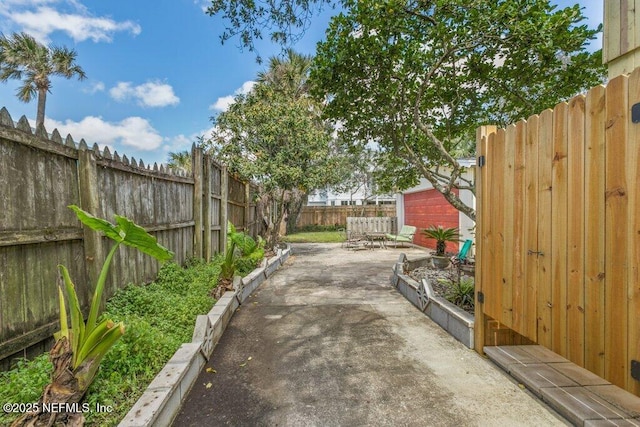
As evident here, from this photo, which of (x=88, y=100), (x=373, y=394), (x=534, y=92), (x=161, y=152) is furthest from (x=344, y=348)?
(x=161, y=152)

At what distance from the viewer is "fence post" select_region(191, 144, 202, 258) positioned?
529 centimetres

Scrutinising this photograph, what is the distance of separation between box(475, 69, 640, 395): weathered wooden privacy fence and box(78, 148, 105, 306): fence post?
3.42m

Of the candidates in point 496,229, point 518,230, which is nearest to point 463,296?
point 496,229

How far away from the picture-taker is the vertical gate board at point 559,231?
193 cm

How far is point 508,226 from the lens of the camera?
8.47ft

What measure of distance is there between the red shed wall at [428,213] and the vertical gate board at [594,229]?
771 centimetres

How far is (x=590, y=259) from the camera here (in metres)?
1.75

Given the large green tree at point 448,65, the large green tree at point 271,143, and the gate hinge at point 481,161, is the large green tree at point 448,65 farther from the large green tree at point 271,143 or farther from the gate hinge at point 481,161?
the large green tree at point 271,143

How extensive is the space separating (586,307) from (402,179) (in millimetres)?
5102

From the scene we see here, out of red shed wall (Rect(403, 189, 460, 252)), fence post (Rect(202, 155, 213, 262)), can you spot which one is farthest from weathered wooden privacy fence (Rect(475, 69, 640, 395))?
red shed wall (Rect(403, 189, 460, 252))

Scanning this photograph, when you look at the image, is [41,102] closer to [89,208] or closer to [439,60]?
[89,208]

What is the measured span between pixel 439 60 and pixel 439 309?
3232mm

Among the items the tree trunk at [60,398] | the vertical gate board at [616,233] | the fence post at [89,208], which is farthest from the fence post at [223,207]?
the vertical gate board at [616,233]

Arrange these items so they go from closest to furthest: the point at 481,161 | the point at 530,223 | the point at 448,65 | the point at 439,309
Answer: the point at 530,223 → the point at 481,161 → the point at 439,309 → the point at 448,65
